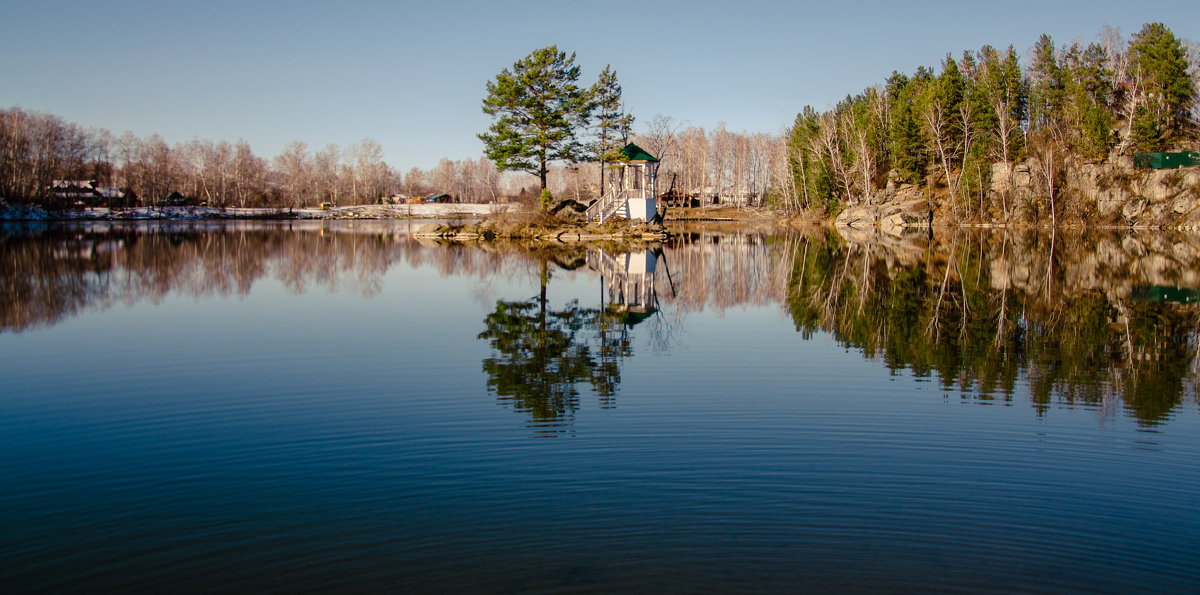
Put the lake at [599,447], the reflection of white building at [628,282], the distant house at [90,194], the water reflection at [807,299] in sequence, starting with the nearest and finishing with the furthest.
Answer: the lake at [599,447], the water reflection at [807,299], the reflection of white building at [628,282], the distant house at [90,194]

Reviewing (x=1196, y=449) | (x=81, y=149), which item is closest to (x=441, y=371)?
(x=1196, y=449)

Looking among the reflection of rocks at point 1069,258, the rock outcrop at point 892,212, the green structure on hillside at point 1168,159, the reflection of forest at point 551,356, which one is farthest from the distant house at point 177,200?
the green structure on hillside at point 1168,159

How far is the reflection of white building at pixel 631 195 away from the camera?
47781mm

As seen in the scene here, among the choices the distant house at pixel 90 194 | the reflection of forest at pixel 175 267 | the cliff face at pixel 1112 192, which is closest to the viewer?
the reflection of forest at pixel 175 267

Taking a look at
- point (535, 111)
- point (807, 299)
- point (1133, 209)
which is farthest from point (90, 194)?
point (1133, 209)

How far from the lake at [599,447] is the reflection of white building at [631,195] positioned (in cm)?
3059

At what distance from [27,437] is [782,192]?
85842 mm

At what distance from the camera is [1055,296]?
63.0 feet

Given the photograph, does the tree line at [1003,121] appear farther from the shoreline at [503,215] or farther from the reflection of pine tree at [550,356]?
the reflection of pine tree at [550,356]

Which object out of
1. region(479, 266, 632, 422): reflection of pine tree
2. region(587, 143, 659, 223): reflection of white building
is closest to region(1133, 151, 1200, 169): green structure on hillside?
region(587, 143, 659, 223): reflection of white building

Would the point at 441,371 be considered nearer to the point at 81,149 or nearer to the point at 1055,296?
the point at 1055,296

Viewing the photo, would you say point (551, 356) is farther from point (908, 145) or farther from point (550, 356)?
point (908, 145)

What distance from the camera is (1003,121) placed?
6091 centimetres

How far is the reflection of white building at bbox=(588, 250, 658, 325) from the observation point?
17.6 meters
